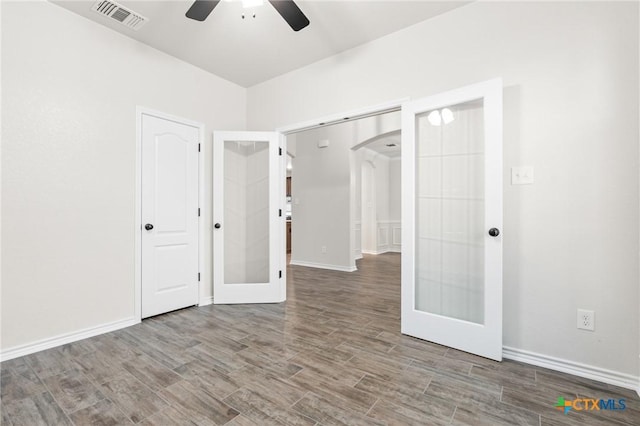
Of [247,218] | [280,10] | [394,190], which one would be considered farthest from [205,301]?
[394,190]

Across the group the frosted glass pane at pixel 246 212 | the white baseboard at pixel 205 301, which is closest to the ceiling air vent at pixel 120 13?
the frosted glass pane at pixel 246 212

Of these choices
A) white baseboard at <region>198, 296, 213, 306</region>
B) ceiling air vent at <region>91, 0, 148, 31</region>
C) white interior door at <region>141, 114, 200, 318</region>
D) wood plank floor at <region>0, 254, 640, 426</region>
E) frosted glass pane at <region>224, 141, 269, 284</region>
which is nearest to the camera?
wood plank floor at <region>0, 254, 640, 426</region>

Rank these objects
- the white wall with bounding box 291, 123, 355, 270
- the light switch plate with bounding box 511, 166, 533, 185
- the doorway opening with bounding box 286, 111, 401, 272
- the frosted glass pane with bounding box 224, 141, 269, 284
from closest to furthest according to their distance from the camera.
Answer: the light switch plate with bounding box 511, 166, 533, 185 → the frosted glass pane with bounding box 224, 141, 269, 284 → the doorway opening with bounding box 286, 111, 401, 272 → the white wall with bounding box 291, 123, 355, 270

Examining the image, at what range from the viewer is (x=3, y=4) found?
2.30 meters

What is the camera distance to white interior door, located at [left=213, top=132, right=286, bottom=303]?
368 cm

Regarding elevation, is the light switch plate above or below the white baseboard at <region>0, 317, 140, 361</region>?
above

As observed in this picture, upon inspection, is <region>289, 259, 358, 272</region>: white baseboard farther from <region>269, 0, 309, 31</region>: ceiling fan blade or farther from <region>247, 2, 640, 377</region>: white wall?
<region>269, 0, 309, 31</region>: ceiling fan blade

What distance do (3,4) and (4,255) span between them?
190 centimetres

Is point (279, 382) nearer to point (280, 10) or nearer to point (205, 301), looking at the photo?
point (205, 301)

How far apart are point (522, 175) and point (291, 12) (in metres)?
2.07

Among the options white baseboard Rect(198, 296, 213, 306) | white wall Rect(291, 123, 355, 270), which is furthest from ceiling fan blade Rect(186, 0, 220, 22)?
white wall Rect(291, 123, 355, 270)

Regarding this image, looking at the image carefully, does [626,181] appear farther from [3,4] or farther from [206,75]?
[3,4]

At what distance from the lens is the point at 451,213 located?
8.45 feet

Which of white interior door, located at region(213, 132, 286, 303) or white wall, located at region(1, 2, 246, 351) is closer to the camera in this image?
white wall, located at region(1, 2, 246, 351)
